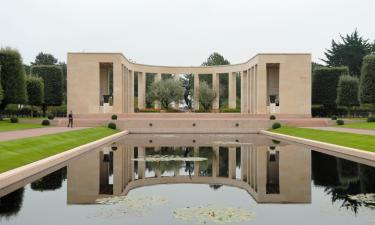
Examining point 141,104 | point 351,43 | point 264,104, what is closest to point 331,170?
point 264,104

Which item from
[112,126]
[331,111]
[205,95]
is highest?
[205,95]

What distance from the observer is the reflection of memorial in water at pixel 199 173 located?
385 inches

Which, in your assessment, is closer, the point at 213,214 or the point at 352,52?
the point at 213,214

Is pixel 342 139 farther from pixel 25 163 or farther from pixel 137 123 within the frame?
pixel 137 123

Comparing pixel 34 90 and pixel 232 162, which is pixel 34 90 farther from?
pixel 232 162

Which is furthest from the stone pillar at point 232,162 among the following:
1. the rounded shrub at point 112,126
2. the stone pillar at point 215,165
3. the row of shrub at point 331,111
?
the row of shrub at point 331,111

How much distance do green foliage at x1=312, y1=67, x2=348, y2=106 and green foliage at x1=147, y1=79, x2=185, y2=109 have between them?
17.1 m

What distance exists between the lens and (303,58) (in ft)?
151

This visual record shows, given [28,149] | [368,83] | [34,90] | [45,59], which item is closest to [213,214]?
[28,149]

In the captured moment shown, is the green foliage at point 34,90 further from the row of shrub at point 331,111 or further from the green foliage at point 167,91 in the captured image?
the row of shrub at point 331,111

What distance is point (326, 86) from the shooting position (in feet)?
174

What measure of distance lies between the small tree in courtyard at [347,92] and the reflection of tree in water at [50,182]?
137 feet

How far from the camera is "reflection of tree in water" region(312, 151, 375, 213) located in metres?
9.14

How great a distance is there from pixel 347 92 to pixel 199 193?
42.6 metres
